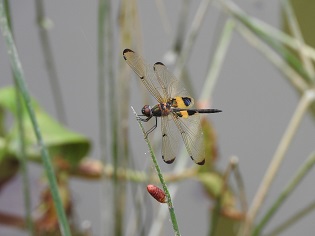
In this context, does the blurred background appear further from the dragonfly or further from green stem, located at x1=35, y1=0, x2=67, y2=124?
the dragonfly

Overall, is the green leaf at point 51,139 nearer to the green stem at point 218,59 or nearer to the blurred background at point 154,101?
the blurred background at point 154,101

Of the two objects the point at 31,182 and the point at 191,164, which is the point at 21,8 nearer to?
the point at 31,182

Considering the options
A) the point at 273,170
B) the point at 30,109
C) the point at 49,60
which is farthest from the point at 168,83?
the point at 49,60

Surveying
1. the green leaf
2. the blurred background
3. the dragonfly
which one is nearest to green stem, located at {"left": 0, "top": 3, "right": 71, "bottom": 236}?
the dragonfly

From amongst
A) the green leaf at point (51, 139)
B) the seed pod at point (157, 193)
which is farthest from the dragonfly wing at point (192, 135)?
the green leaf at point (51, 139)

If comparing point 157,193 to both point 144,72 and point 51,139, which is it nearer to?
point 144,72

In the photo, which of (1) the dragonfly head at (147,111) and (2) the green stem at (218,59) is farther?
(2) the green stem at (218,59)
